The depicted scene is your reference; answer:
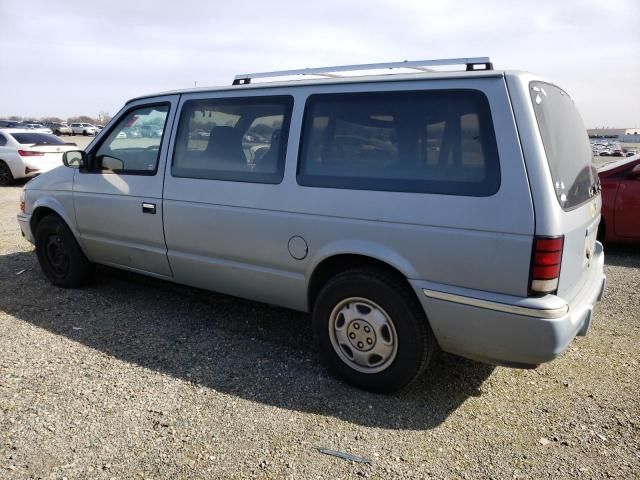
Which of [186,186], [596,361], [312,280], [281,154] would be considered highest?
[281,154]

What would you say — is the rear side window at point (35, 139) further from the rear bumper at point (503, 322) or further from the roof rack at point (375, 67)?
the rear bumper at point (503, 322)

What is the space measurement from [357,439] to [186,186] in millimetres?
2212

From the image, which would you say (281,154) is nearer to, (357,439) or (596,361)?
(357,439)

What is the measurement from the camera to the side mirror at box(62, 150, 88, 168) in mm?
4590

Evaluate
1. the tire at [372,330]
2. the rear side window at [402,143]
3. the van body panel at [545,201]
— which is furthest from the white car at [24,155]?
the van body panel at [545,201]

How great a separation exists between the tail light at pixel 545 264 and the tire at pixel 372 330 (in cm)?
69

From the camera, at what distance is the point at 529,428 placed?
9.48 ft

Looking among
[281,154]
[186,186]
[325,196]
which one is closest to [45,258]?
[186,186]

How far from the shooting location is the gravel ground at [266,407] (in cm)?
258

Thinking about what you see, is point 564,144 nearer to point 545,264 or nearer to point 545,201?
point 545,201

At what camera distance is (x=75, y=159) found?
4.62m

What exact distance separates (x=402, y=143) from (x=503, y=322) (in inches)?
44.8

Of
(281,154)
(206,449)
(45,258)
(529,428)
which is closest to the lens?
(206,449)

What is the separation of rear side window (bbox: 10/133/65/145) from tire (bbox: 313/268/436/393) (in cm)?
1204
